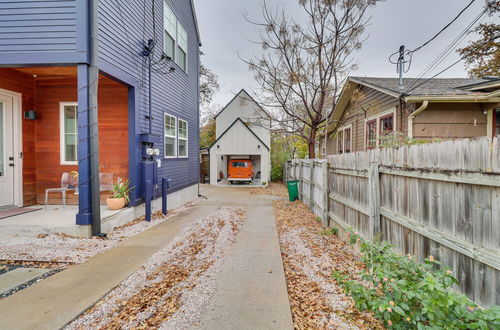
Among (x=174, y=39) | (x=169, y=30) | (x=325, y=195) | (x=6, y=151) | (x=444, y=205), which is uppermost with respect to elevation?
(x=169, y=30)

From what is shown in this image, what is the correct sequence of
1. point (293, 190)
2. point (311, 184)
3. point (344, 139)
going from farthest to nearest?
point (344, 139), point (293, 190), point (311, 184)

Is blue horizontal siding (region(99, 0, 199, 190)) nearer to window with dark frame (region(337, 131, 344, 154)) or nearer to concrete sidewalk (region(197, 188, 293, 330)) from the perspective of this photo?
concrete sidewalk (region(197, 188, 293, 330))

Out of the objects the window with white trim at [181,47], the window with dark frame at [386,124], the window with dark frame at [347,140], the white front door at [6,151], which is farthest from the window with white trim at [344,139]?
the white front door at [6,151]

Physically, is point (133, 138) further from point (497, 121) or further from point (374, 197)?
point (497, 121)

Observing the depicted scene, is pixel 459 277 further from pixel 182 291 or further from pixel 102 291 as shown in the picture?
pixel 102 291

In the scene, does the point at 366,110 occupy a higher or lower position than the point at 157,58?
lower

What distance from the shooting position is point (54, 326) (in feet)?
7.64

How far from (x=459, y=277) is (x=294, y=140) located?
1979cm

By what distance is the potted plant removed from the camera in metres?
5.84

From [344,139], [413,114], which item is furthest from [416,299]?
[344,139]

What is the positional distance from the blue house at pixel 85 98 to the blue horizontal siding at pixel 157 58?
3 centimetres

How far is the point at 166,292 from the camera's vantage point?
3002mm

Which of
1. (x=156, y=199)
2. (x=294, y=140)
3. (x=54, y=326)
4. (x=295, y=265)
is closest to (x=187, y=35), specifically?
(x=156, y=199)

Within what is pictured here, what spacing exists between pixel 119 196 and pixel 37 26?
3410 mm
